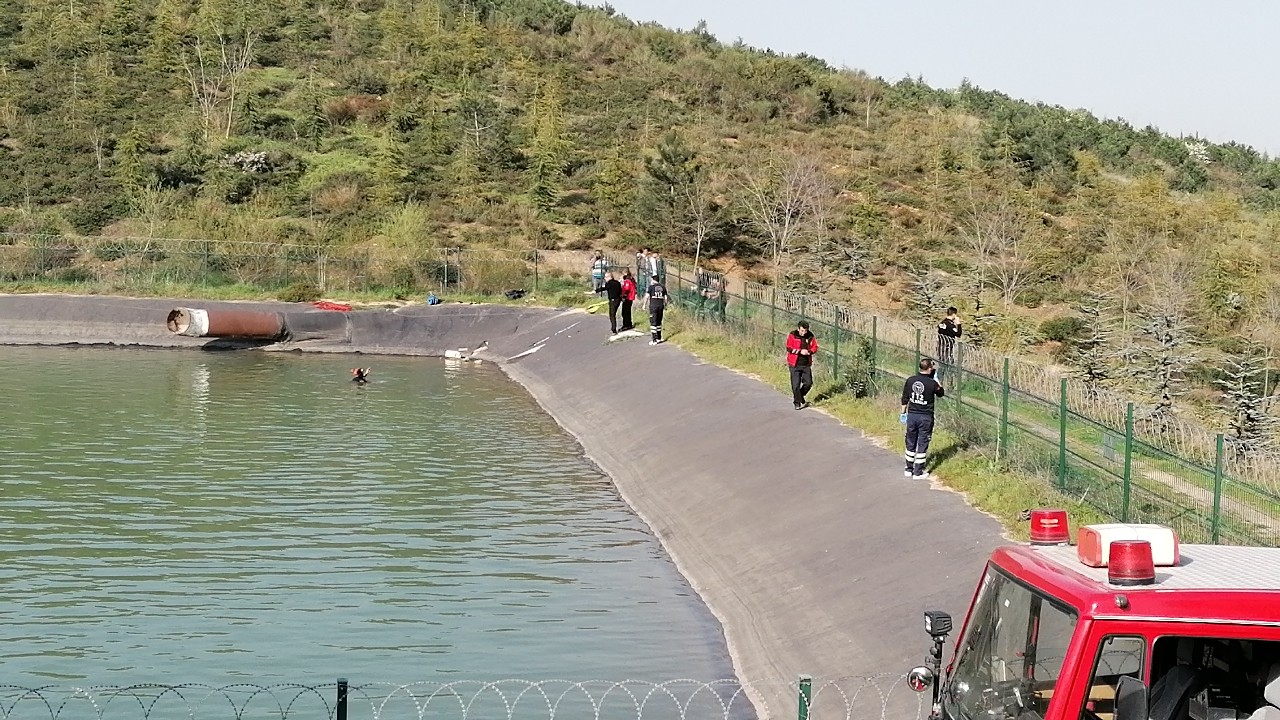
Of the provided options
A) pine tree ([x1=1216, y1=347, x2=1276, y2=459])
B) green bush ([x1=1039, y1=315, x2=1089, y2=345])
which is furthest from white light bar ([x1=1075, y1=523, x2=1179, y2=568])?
green bush ([x1=1039, y1=315, x2=1089, y2=345])

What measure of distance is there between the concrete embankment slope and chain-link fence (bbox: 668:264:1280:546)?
1.52 m

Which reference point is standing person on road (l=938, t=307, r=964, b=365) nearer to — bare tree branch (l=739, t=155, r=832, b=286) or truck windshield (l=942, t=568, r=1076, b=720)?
truck windshield (l=942, t=568, r=1076, b=720)

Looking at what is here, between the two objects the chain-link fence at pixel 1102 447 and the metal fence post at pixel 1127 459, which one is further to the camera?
the metal fence post at pixel 1127 459

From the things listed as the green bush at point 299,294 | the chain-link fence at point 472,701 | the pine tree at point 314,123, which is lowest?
the chain-link fence at point 472,701

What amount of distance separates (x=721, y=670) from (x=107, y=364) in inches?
1413

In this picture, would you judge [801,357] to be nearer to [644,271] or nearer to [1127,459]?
[1127,459]

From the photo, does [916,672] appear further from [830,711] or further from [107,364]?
[107,364]

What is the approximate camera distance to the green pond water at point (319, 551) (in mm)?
17688

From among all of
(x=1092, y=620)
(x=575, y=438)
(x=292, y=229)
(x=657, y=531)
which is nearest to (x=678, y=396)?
(x=575, y=438)

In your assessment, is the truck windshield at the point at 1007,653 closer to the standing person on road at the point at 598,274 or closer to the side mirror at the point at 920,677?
the side mirror at the point at 920,677

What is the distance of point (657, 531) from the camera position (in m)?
25.3

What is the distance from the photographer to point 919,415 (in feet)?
70.7

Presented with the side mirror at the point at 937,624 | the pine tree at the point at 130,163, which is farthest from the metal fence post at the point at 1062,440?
the pine tree at the point at 130,163

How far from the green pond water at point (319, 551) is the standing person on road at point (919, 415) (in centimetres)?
377
